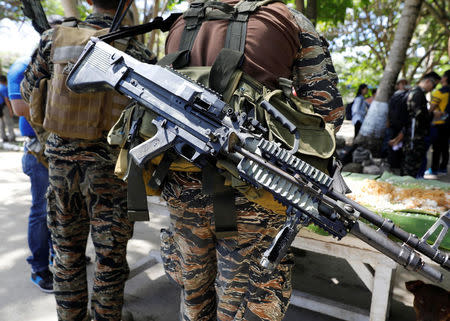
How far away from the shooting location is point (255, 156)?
48.2 inches

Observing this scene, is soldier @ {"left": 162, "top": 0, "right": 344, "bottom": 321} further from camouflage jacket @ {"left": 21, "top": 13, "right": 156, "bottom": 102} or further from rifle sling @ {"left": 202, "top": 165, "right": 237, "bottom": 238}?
camouflage jacket @ {"left": 21, "top": 13, "right": 156, "bottom": 102}

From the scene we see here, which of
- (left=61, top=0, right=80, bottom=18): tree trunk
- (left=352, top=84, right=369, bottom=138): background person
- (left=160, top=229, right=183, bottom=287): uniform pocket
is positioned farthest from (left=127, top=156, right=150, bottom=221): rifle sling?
(left=352, top=84, right=369, bottom=138): background person

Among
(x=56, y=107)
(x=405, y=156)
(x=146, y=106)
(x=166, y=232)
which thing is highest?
(x=146, y=106)

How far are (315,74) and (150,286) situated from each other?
2425 millimetres

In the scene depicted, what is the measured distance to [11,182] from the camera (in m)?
6.07

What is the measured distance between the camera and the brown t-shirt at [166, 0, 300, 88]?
4.48 ft

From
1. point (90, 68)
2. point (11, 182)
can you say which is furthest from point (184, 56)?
point (11, 182)

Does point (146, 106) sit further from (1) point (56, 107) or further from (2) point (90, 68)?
(1) point (56, 107)

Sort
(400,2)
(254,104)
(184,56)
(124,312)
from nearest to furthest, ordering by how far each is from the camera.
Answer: (254,104) < (184,56) < (124,312) < (400,2)

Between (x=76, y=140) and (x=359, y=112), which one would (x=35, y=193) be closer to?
(x=76, y=140)

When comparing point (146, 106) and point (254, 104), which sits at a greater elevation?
point (254, 104)

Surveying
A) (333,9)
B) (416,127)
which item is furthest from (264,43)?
(416,127)

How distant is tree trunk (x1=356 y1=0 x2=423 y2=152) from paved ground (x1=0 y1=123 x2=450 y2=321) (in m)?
3.07

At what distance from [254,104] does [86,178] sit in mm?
1246
